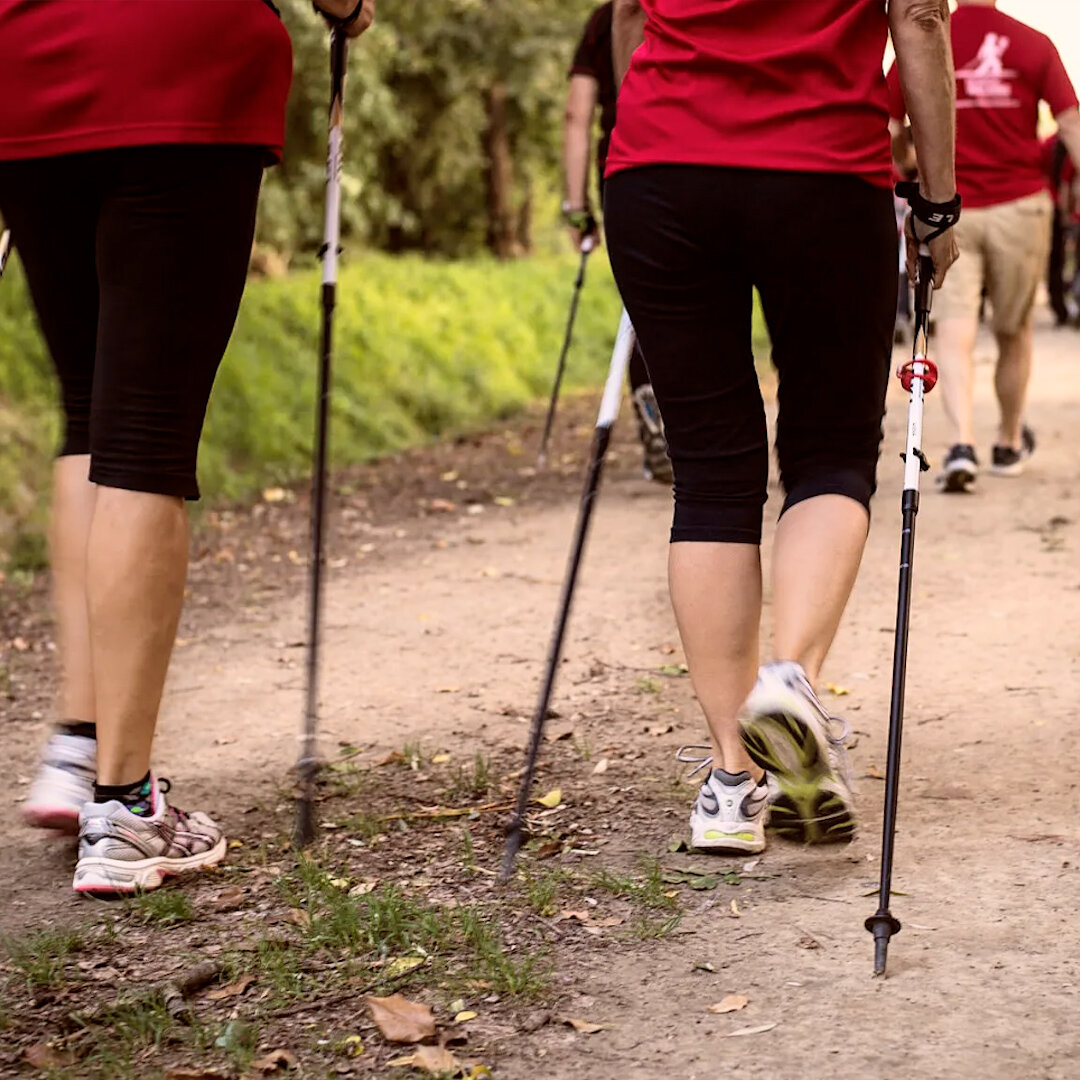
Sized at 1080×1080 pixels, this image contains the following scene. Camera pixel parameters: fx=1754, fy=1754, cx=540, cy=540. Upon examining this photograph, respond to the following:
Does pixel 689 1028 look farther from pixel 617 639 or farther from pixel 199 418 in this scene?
pixel 617 639

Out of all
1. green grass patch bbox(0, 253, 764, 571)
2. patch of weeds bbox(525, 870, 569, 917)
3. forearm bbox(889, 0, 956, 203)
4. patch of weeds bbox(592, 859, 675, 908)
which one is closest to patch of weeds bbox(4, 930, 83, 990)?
patch of weeds bbox(525, 870, 569, 917)

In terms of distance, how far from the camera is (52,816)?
346 centimetres

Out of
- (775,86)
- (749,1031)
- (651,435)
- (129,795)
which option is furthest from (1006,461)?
(749,1031)

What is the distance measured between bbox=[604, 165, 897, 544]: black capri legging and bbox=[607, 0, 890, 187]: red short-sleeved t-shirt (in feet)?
0.13

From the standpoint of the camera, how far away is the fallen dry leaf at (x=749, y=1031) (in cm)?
263

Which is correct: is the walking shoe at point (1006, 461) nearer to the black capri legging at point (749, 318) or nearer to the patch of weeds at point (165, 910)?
the black capri legging at point (749, 318)

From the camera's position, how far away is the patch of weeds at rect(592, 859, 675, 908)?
3.18 meters

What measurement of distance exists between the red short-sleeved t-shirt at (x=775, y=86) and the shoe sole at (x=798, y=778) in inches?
39.1

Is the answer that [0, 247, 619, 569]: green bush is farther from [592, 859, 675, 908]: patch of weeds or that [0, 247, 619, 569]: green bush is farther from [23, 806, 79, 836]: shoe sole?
[592, 859, 675, 908]: patch of weeds

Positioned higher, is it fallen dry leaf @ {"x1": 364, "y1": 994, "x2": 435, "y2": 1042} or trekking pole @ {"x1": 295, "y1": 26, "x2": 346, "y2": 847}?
trekking pole @ {"x1": 295, "y1": 26, "x2": 346, "y2": 847}

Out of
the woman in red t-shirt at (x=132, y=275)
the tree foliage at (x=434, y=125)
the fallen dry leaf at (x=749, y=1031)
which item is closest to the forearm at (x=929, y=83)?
the woman in red t-shirt at (x=132, y=275)

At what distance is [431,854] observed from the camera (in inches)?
139

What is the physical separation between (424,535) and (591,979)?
492 cm

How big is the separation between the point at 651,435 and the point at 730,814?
460 centimetres
